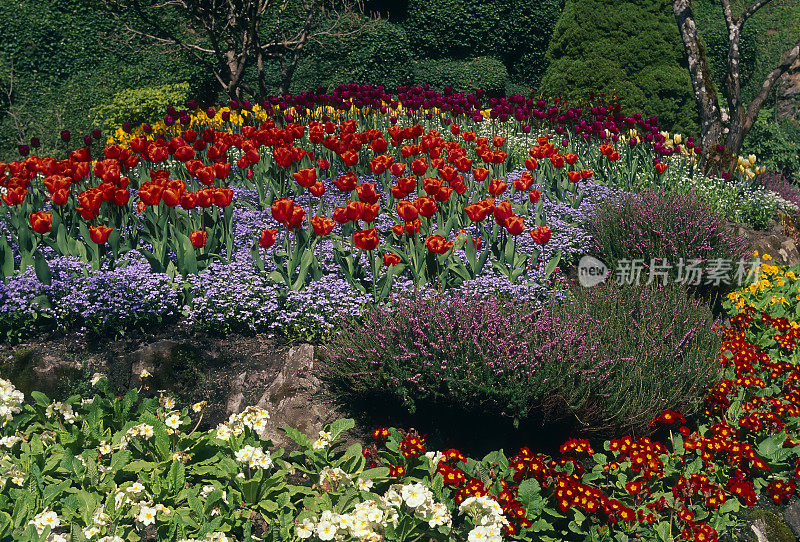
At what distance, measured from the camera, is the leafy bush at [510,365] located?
13.4 ft

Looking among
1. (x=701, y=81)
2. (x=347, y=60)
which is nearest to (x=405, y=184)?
(x=701, y=81)

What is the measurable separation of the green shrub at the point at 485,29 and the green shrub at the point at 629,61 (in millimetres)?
3100

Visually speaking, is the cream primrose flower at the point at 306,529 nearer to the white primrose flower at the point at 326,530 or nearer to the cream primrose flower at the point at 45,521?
the white primrose flower at the point at 326,530

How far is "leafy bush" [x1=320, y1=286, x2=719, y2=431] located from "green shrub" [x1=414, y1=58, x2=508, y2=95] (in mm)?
11483

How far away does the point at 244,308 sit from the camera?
500 centimetres

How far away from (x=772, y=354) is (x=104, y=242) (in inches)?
193

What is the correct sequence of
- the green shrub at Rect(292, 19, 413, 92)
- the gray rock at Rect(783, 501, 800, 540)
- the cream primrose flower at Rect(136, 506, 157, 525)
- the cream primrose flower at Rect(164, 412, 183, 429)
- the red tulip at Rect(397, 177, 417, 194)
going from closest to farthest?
the cream primrose flower at Rect(136, 506, 157, 525)
the cream primrose flower at Rect(164, 412, 183, 429)
the gray rock at Rect(783, 501, 800, 540)
the red tulip at Rect(397, 177, 417, 194)
the green shrub at Rect(292, 19, 413, 92)

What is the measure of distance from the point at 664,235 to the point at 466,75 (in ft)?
33.6

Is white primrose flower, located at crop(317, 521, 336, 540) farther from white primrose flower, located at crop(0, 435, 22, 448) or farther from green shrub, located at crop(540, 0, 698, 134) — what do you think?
green shrub, located at crop(540, 0, 698, 134)

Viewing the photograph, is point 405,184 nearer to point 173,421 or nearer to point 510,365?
point 510,365

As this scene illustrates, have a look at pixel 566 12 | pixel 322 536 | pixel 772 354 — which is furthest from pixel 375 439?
pixel 566 12

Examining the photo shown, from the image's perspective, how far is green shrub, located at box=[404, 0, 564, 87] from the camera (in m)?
16.2

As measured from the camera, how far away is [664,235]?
6023 mm

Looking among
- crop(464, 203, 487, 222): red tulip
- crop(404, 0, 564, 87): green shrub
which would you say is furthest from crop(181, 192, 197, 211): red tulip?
crop(404, 0, 564, 87): green shrub
